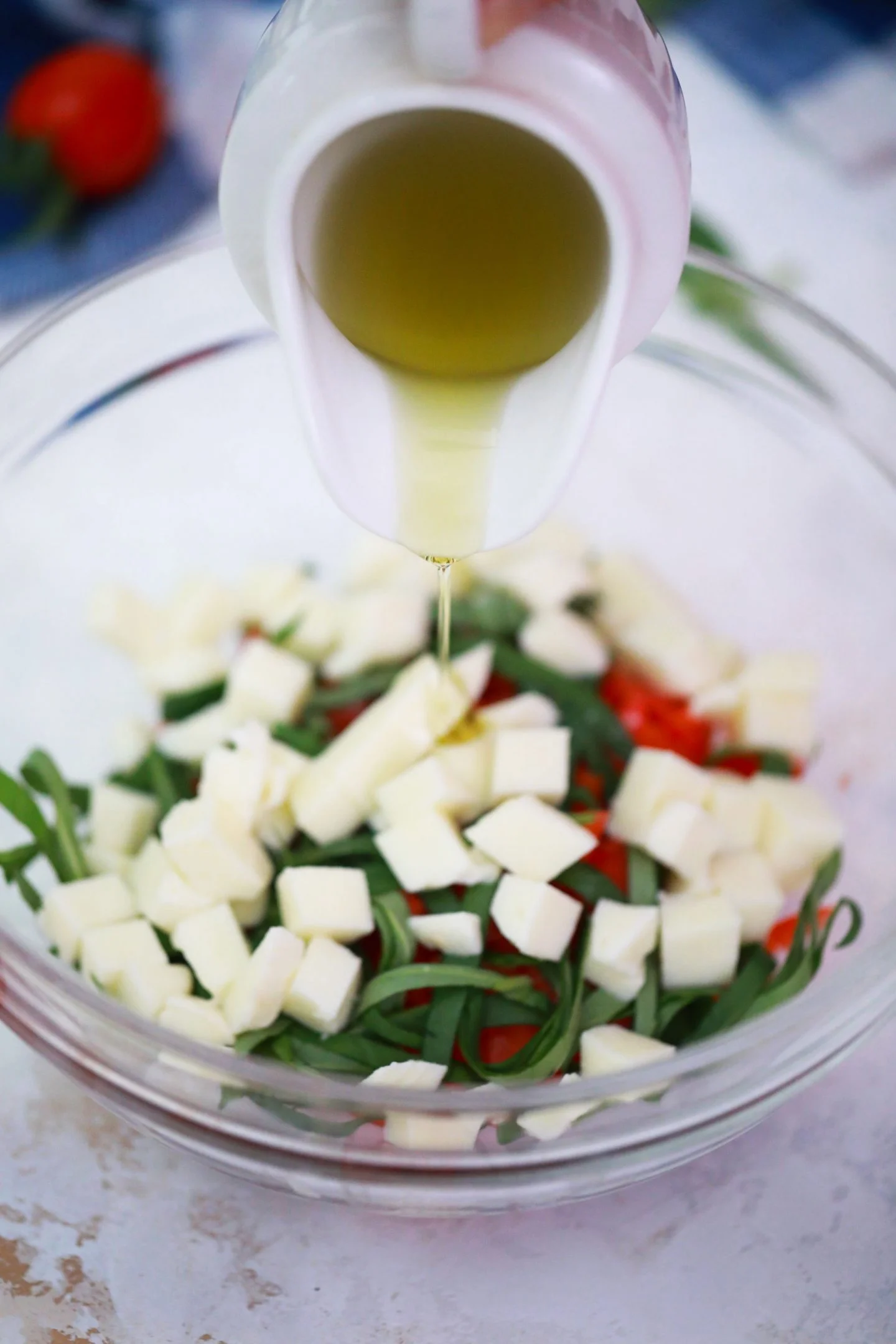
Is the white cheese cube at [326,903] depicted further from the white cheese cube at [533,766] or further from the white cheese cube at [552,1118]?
the white cheese cube at [552,1118]

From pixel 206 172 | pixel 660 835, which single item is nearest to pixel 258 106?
pixel 660 835

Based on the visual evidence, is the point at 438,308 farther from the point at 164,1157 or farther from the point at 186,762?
the point at 164,1157

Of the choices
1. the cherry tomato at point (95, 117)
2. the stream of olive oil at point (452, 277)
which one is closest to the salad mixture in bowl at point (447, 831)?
the stream of olive oil at point (452, 277)

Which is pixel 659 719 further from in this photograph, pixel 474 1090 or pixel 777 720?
pixel 474 1090

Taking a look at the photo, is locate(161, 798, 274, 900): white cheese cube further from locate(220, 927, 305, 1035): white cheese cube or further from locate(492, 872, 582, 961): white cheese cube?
locate(492, 872, 582, 961): white cheese cube

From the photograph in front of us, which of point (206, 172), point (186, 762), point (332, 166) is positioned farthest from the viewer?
point (206, 172)

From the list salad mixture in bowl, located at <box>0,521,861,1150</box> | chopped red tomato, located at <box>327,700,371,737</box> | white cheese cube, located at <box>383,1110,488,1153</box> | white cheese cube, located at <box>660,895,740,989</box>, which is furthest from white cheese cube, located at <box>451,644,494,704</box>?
white cheese cube, located at <box>383,1110,488,1153</box>
